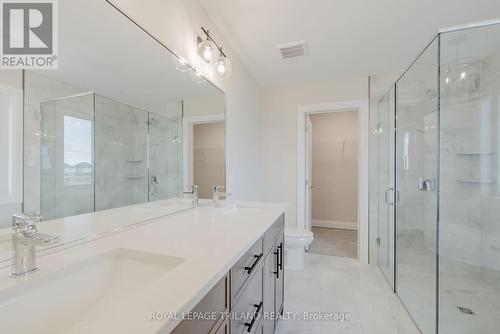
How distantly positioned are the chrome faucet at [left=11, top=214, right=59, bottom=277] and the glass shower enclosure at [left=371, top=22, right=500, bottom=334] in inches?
88.6

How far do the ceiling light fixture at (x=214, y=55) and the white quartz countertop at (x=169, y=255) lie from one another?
112 cm

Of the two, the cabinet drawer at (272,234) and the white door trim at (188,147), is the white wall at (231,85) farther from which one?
the cabinet drawer at (272,234)

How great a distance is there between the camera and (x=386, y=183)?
251 cm

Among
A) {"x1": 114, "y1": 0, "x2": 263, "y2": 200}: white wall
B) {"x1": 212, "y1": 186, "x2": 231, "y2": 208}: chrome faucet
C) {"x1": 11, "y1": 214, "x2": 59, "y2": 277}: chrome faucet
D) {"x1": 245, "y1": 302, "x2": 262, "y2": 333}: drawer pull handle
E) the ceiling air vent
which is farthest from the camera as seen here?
the ceiling air vent

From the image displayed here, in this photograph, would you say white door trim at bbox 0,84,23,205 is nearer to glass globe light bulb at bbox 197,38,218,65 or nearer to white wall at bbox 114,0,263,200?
white wall at bbox 114,0,263,200

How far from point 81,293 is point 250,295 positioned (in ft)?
2.10

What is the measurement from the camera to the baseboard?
13.8 feet

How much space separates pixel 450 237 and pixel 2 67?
3.04 metres

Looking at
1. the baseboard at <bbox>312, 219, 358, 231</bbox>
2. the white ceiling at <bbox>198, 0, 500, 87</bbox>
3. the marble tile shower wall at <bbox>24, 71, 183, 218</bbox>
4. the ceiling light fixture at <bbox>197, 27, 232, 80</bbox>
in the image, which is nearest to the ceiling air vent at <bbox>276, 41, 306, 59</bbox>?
the white ceiling at <bbox>198, 0, 500, 87</bbox>

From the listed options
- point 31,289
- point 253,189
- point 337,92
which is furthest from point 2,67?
point 337,92

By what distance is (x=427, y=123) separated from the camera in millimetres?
1931

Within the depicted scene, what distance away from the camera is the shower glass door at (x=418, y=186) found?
1.74 metres

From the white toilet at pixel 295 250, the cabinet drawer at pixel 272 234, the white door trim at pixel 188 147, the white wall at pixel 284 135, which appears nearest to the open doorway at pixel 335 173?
the white wall at pixel 284 135

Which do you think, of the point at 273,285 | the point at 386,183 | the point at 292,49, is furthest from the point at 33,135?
the point at 386,183
